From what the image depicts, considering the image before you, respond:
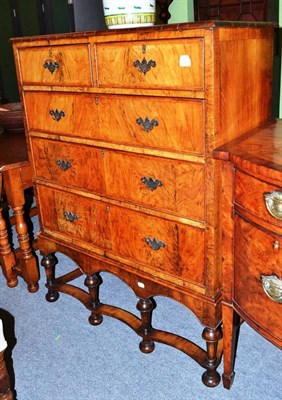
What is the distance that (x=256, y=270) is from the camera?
150 centimetres

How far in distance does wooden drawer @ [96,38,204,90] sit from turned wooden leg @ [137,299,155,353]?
1003 millimetres

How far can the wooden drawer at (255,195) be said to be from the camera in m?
1.34

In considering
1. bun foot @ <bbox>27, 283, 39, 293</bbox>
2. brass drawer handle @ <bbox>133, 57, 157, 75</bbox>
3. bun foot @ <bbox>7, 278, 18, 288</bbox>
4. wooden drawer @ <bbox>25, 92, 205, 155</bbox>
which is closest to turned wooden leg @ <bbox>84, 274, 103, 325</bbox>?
bun foot @ <bbox>27, 283, 39, 293</bbox>

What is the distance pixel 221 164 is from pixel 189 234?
323 millimetres

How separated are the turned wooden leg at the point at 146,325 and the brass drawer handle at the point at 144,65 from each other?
3.43 ft

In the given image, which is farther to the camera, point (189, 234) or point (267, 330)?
point (189, 234)

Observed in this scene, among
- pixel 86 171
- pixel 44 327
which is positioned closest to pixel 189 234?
pixel 86 171

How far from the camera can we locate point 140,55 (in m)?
1.60

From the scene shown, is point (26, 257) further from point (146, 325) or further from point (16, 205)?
point (146, 325)

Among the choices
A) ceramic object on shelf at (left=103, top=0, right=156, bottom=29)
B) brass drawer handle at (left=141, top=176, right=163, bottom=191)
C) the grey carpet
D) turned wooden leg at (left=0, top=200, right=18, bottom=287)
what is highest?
ceramic object on shelf at (left=103, top=0, right=156, bottom=29)

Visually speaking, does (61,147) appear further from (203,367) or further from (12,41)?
(203,367)

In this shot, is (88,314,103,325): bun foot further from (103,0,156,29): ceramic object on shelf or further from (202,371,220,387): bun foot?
(103,0,156,29): ceramic object on shelf

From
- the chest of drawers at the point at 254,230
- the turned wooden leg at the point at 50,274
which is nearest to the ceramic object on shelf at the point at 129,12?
the chest of drawers at the point at 254,230

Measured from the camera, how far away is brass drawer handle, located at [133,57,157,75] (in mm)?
1576
